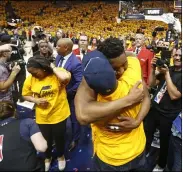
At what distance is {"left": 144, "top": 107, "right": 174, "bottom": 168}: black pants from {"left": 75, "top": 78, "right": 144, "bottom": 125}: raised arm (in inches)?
51.9

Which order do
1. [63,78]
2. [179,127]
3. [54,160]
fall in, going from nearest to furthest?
[179,127] < [63,78] < [54,160]

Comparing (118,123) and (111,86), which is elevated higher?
(111,86)

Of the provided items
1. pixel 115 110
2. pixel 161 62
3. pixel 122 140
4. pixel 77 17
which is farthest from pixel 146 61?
pixel 77 17

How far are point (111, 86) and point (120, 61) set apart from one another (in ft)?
0.84

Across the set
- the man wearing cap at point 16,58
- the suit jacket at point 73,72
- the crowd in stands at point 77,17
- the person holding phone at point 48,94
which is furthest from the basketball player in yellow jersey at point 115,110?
the crowd in stands at point 77,17

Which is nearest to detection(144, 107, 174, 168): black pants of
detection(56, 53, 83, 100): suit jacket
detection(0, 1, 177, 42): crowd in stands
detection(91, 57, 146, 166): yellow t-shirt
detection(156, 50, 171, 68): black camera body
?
detection(156, 50, 171, 68): black camera body

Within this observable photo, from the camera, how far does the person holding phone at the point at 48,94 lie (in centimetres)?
246

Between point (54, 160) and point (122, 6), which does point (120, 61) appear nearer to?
point (54, 160)

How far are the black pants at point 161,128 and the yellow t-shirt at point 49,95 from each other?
0.92 meters

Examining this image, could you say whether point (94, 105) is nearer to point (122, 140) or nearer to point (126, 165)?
point (122, 140)

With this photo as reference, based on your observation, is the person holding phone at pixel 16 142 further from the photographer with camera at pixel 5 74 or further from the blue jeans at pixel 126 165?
the photographer with camera at pixel 5 74

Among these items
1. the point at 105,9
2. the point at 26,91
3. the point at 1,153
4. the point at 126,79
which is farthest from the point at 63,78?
the point at 105,9

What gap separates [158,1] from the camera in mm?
21953

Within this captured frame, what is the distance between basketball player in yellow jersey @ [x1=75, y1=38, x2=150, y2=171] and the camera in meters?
1.27
